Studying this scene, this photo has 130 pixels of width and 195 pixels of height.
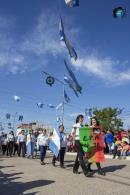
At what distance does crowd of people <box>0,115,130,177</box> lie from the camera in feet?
45.9

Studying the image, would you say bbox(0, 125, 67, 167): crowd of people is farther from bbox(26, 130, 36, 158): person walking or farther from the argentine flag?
the argentine flag

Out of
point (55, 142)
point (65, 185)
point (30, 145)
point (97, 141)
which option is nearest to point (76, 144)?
point (97, 141)

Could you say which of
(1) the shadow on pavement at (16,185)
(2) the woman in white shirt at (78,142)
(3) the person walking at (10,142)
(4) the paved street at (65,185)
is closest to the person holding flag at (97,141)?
(2) the woman in white shirt at (78,142)

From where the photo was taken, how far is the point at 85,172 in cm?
1293

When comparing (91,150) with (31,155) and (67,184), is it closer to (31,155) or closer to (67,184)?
(67,184)

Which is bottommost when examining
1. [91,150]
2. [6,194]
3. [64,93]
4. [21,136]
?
[6,194]

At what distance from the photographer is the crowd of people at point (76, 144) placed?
14.0 m

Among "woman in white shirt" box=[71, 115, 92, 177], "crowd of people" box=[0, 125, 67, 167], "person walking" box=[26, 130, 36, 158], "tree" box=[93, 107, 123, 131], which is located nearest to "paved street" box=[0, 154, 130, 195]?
"woman in white shirt" box=[71, 115, 92, 177]

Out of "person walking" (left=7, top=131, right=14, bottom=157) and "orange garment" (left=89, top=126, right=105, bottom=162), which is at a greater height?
"person walking" (left=7, top=131, right=14, bottom=157)

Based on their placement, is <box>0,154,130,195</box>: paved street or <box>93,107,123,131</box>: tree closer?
<box>0,154,130,195</box>: paved street

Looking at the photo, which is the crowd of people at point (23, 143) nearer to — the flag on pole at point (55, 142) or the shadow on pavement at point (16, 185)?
the flag on pole at point (55, 142)

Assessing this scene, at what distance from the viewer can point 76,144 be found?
547 inches

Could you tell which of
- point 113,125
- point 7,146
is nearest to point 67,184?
point 7,146

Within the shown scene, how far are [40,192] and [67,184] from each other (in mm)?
1486
